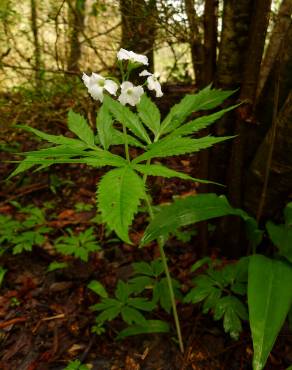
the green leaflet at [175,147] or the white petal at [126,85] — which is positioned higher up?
the white petal at [126,85]

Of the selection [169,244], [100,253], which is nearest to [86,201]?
[100,253]

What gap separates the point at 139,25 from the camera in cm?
263

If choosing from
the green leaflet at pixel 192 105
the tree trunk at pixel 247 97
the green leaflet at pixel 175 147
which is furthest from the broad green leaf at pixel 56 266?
the green leaflet at pixel 175 147

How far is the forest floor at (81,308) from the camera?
1.67 meters

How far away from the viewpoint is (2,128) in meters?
3.21

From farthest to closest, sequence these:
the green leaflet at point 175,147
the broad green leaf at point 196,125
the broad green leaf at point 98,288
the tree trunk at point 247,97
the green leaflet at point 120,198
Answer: the broad green leaf at point 98,288 < the tree trunk at point 247,97 < the broad green leaf at point 196,125 < the green leaflet at point 175,147 < the green leaflet at point 120,198

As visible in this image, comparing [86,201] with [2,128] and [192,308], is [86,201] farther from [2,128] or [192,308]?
[192,308]

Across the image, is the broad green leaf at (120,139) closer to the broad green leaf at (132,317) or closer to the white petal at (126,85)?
the white petal at (126,85)

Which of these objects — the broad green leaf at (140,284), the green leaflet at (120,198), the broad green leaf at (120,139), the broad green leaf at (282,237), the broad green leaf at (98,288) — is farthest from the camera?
the broad green leaf at (98,288)

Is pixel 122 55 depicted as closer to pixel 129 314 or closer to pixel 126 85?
pixel 126 85

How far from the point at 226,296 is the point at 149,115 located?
0.90 meters

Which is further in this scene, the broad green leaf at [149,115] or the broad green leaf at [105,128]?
the broad green leaf at [149,115]

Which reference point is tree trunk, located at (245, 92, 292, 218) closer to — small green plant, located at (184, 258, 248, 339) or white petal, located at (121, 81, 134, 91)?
→ small green plant, located at (184, 258, 248, 339)

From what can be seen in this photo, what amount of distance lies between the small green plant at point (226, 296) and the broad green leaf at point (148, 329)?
0.65ft
